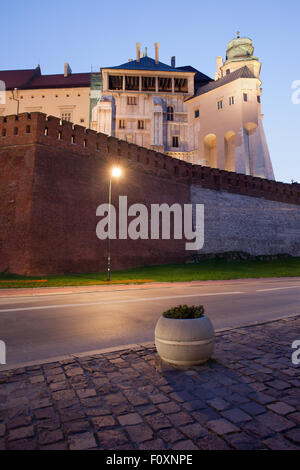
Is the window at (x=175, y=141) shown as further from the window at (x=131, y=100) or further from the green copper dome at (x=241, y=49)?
the green copper dome at (x=241, y=49)

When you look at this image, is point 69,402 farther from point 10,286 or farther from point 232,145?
point 232,145

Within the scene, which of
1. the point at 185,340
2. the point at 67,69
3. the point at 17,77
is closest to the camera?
the point at 185,340

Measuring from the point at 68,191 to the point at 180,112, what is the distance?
112 ft

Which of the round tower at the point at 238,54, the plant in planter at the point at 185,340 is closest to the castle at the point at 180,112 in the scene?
the round tower at the point at 238,54

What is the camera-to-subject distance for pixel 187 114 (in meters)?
49.4

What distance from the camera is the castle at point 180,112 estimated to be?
4450 centimetres

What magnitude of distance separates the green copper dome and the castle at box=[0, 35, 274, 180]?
1339 mm

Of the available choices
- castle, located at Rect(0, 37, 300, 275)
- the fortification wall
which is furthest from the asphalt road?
the fortification wall

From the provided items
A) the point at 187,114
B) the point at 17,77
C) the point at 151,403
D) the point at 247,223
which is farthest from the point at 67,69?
the point at 151,403

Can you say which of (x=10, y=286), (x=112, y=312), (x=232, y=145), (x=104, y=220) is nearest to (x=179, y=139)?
(x=232, y=145)

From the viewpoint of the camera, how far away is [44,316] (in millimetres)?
7715

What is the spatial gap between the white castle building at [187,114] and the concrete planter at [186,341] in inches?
1700

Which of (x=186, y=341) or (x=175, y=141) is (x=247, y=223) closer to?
(x=175, y=141)
